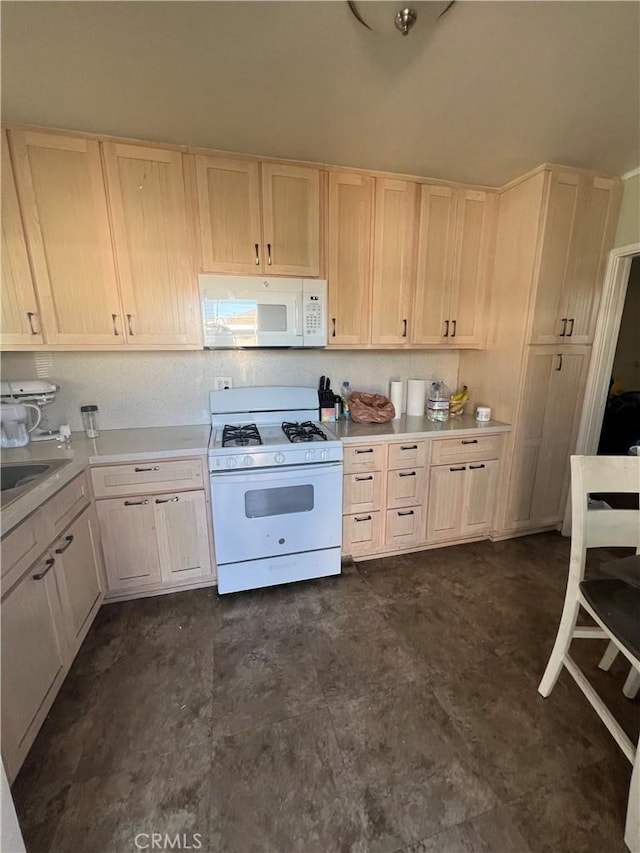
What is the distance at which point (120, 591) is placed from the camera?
1.99 m

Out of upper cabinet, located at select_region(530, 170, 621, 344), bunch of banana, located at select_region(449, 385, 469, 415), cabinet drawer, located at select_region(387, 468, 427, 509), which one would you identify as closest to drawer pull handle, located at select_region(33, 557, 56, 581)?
cabinet drawer, located at select_region(387, 468, 427, 509)

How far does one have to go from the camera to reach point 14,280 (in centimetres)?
181

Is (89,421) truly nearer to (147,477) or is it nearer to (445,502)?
(147,477)

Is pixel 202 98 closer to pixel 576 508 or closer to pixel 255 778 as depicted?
pixel 576 508

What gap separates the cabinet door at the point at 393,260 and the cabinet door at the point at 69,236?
5.29 feet

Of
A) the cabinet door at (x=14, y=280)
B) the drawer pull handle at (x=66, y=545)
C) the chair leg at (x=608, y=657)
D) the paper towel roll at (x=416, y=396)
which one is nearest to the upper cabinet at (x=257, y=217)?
the cabinet door at (x=14, y=280)

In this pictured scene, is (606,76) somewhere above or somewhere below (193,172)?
above

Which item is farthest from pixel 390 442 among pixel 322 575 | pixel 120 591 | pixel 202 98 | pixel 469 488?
pixel 202 98

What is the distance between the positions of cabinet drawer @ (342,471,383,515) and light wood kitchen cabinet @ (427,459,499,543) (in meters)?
0.40

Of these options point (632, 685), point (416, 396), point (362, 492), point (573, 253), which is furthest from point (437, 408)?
point (632, 685)

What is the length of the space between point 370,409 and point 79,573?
1.92 metres

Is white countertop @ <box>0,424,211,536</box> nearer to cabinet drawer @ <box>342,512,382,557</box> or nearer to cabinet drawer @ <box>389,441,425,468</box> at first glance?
cabinet drawer @ <box>342,512,382,557</box>

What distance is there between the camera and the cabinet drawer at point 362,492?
222 centimetres

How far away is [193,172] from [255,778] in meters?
2.80
